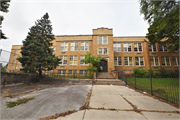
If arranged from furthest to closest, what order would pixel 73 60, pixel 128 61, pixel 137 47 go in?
pixel 137 47, pixel 73 60, pixel 128 61

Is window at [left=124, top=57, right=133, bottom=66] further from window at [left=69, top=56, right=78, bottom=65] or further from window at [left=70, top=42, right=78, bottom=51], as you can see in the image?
window at [left=70, top=42, right=78, bottom=51]

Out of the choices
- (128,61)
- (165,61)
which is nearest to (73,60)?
(128,61)

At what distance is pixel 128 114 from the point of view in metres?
2.30

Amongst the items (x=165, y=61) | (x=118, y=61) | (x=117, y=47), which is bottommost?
(x=118, y=61)

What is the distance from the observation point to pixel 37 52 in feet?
32.8

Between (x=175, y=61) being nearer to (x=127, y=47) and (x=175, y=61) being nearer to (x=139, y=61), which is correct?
(x=139, y=61)

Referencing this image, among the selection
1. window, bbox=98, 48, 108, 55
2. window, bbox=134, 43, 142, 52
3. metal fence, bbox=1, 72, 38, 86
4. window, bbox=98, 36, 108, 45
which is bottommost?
metal fence, bbox=1, 72, 38, 86

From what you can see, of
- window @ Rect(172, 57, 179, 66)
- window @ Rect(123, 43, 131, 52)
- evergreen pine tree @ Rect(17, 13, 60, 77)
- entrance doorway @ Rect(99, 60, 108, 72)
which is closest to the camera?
evergreen pine tree @ Rect(17, 13, 60, 77)

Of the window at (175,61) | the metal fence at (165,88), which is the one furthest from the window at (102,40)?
the window at (175,61)

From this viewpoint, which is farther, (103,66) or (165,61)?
(165,61)

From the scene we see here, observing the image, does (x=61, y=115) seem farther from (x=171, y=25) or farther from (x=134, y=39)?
(x=134, y=39)

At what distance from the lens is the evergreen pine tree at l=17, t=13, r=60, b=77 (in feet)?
29.9

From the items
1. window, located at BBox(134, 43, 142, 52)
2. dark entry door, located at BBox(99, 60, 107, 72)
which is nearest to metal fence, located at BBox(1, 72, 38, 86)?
dark entry door, located at BBox(99, 60, 107, 72)

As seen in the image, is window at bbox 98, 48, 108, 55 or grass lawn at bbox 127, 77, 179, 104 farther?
window at bbox 98, 48, 108, 55
